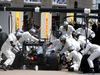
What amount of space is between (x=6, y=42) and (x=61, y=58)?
2.15 metres

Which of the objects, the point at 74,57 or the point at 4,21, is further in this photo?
the point at 4,21

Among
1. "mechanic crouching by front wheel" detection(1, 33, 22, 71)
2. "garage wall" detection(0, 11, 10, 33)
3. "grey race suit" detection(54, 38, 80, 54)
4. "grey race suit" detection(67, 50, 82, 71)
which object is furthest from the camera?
"garage wall" detection(0, 11, 10, 33)

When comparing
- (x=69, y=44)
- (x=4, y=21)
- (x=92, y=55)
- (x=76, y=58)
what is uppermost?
(x=4, y=21)

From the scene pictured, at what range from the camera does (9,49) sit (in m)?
11.8

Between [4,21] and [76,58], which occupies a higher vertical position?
[4,21]

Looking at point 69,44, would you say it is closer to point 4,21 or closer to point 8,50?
point 8,50

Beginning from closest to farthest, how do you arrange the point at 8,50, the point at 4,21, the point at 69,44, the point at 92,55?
the point at 92,55, the point at 8,50, the point at 69,44, the point at 4,21

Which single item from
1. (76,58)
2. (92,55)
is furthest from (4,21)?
(92,55)

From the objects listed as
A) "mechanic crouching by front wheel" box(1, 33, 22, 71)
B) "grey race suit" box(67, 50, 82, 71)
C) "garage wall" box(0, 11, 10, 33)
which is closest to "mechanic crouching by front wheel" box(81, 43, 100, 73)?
"grey race suit" box(67, 50, 82, 71)

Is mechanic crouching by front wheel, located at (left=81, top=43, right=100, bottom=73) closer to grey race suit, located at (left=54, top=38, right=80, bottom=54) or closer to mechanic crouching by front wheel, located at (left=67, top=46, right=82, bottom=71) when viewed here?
mechanic crouching by front wheel, located at (left=67, top=46, right=82, bottom=71)

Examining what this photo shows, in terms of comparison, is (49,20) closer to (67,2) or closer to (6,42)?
(67,2)

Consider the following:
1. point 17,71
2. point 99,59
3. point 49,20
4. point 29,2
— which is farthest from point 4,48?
point 29,2

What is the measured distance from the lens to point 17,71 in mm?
11258

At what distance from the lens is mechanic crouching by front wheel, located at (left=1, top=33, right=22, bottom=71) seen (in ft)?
37.8
